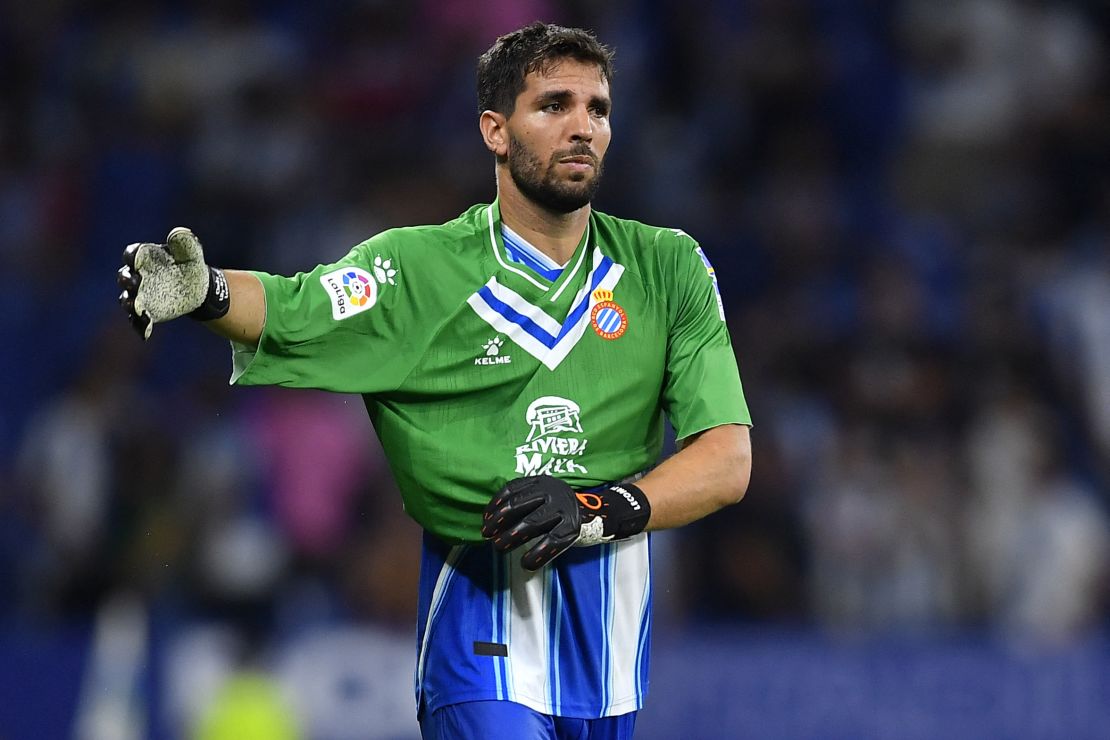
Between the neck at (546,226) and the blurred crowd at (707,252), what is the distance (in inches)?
197

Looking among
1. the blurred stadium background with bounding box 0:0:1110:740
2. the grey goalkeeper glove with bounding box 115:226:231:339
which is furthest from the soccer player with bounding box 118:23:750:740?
the blurred stadium background with bounding box 0:0:1110:740

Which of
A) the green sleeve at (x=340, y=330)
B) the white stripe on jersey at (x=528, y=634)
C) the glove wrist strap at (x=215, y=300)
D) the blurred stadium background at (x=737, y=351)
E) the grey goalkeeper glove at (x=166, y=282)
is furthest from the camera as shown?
the blurred stadium background at (x=737, y=351)

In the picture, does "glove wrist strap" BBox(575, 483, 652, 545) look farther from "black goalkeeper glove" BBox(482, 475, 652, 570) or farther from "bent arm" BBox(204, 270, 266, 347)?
"bent arm" BBox(204, 270, 266, 347)

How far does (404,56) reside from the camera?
1190 cm

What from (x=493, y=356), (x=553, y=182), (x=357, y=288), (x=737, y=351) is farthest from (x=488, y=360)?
(x=737, y=351)

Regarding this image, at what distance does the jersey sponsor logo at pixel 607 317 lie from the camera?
4453mm

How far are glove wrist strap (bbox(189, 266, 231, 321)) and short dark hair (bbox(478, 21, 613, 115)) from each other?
3.19 ft

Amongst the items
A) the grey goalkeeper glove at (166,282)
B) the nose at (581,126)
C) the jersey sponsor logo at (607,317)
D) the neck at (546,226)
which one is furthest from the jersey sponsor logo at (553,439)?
the grey goalkeeper glove at (166,282)

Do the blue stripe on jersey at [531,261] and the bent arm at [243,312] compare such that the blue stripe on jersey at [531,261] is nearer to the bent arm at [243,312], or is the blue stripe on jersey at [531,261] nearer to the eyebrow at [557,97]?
the eyebrow at [557,97]

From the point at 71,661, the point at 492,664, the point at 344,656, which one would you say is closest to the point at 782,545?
the point at 344,656

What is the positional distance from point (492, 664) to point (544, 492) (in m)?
0.63

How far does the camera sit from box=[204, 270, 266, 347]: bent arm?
409 cm

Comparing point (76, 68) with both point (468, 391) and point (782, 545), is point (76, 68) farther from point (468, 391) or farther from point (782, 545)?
point (468, 391)

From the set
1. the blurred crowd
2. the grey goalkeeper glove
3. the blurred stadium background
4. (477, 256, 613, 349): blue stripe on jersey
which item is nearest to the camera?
the grey goalkeeper glove
